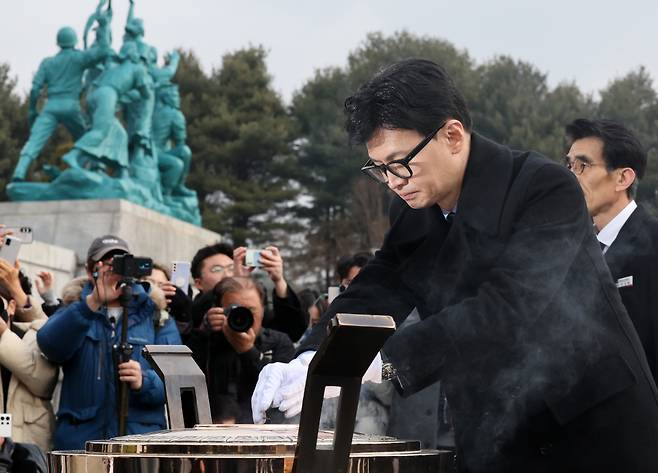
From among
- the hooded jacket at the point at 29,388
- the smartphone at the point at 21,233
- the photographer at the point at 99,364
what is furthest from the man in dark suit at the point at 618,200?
the smartphone at the point at 21,233

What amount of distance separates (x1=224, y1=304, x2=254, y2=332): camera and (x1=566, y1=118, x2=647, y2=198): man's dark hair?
2.01 metres

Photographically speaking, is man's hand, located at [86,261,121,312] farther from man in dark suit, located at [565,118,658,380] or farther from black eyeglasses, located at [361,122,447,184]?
black eyeglasses, located at [361,122,447,184]

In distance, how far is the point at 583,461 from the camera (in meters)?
2.60

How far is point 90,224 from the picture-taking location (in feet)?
54.3

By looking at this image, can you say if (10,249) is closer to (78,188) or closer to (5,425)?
(5,425)

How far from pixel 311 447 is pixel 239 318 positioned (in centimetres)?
368

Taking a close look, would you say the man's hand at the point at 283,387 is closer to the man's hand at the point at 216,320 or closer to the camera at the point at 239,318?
the camera at the point at 239,318

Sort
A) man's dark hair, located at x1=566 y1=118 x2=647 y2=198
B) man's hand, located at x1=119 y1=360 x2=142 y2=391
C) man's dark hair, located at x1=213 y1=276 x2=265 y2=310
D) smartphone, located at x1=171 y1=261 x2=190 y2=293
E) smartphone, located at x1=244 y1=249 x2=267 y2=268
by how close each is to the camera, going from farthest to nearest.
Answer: smartphone, located at x1=171 y1=261 x2=190 y2=293 → smartphone, located at x1=244 y1=249 x2=267 y2=268 → man's dark hair, located at x1=213 y1=276 x2=265 y2=310 → man's hand, located at x1=119 y1=360 x2=142 y2=391 → man's dark hair, located at x1=566 y1=118 x2=647 y2=198

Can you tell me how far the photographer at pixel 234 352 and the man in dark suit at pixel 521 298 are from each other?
8.80 ft

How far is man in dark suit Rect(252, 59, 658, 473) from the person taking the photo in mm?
2553

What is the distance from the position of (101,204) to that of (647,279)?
45.4ft

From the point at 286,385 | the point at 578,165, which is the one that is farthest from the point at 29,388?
the point at 286,385

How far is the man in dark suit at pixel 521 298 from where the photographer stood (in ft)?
8.38

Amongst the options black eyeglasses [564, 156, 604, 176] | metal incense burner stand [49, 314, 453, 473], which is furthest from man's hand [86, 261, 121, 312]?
metal incense burner stand [49, 314, 453, 473]
